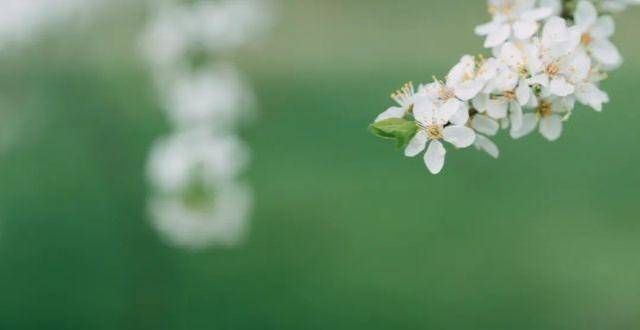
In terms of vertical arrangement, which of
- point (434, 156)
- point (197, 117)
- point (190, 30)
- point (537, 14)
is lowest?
point (434, 156)

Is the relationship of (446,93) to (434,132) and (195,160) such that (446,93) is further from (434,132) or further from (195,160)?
(195,160)

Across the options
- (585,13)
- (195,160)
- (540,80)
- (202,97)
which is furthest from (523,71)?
(202,97)

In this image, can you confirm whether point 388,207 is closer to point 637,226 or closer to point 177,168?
point 637,226

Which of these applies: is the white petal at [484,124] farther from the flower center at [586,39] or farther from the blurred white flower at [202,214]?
the blurred white flower at [202,214]

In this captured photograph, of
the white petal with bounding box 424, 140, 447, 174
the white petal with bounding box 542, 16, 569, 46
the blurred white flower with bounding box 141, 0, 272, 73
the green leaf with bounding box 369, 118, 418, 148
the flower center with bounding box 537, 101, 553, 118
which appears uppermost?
the blurred white flower with bounding box 141, 0, 272, 73

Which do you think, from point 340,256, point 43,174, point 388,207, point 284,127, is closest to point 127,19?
point 284,127

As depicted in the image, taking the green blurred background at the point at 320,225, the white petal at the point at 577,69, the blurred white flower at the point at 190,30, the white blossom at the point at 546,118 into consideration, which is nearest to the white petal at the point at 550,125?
the white blossom at the point at 546,118

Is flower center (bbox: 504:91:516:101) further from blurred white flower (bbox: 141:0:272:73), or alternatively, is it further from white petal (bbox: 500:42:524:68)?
blurred white flower (bbox: 141:0:272:73)

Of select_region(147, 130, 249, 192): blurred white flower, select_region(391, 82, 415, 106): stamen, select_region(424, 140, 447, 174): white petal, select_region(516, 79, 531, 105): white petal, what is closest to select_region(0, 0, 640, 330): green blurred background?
select_region(147, 130, 249, 192): blurred white flower

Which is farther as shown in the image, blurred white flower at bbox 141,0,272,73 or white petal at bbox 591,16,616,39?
blurred white flower at bbox 141,0,272,73
